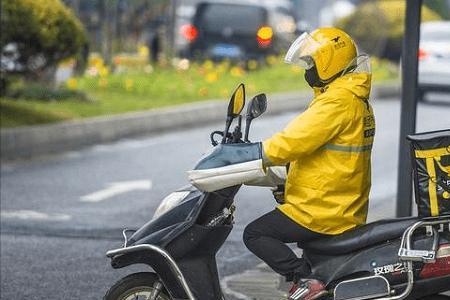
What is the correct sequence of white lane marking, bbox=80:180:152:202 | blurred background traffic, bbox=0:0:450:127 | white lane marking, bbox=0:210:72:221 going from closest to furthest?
white lane marking, bbox=0:210:72:221, white lane marking, bbox=80:180:152:202, blurred background traffic, bbox=0:0:450:127

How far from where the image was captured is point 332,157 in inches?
214

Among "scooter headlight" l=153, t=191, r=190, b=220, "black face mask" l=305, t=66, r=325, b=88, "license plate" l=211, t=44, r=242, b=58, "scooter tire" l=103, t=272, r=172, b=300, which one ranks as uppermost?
"black face mask" l=305, t=66, r=325, b=88

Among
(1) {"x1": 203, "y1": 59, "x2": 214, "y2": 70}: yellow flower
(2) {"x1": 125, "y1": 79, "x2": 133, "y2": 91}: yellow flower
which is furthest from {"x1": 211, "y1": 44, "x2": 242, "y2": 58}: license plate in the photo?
(2) {"x1": 125, "y1": 79, "x2": 133, "y2": 91}: yellow flower

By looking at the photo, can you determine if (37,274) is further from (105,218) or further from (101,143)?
(101,143)

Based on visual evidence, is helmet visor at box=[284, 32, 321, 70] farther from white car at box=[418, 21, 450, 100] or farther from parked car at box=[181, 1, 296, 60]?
parked car at box=[181, 1, 296, 60]

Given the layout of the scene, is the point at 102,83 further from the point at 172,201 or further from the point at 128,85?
the point at 172,201

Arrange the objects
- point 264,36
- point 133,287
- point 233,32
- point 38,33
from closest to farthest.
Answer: point 133,287
point 38,33
point 264,36
point 233,32

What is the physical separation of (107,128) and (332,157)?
33.3ft

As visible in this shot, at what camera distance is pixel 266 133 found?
16.2 m

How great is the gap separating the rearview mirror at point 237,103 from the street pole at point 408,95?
3.02 meters

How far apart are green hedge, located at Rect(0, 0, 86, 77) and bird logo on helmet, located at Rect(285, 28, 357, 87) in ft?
28.3

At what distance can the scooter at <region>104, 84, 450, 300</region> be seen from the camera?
5223mm

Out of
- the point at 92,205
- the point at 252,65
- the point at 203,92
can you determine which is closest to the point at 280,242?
the point at 92,205

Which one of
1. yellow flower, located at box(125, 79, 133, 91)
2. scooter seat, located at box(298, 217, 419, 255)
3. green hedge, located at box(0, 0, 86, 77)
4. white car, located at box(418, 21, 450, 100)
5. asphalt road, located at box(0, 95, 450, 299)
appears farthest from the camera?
white car, located at box(418, 21, 450, 100)
